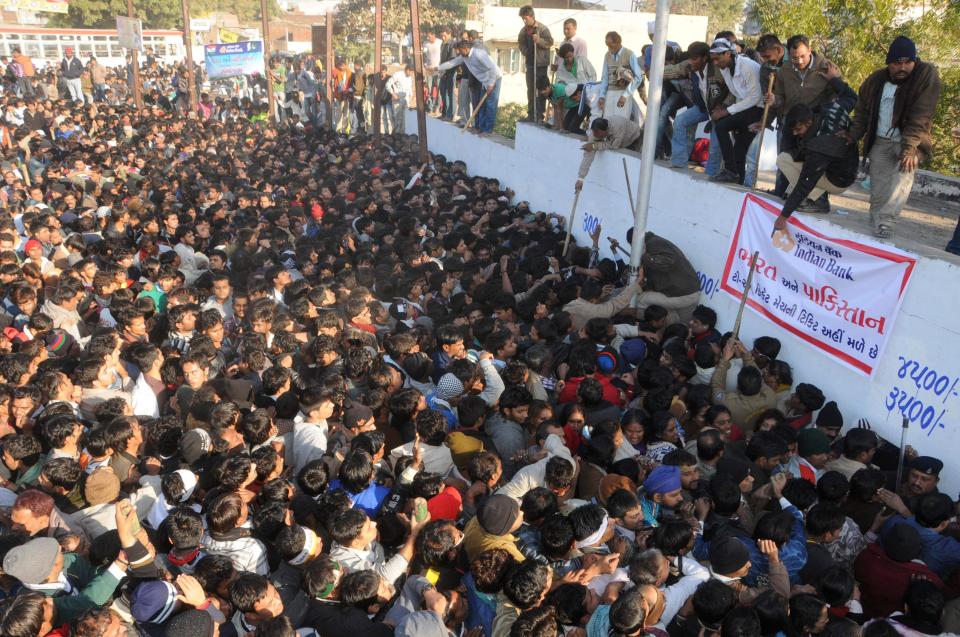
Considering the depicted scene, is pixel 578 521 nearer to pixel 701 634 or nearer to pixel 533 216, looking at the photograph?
pixel 701 634

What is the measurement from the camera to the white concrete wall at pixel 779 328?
5301 millimetres

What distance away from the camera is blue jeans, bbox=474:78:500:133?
14.1 metres

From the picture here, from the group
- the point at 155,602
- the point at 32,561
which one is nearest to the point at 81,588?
the point at 32,561

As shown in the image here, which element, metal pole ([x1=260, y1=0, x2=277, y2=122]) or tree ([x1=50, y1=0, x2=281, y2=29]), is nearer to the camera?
metal pole ([x1=260, y1=0, x2=277, y2=122])

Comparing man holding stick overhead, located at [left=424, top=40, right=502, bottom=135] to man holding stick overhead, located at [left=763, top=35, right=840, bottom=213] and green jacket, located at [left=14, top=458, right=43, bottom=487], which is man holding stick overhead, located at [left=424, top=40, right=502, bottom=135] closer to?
man holding stick overhead, located at [left=763, top=35, right=840, bottom=213]

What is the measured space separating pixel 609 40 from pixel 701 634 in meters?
8.01

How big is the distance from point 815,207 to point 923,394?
1990mm

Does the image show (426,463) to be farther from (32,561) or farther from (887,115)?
(887,115)

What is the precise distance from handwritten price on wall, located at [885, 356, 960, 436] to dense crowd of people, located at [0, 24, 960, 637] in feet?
0.96

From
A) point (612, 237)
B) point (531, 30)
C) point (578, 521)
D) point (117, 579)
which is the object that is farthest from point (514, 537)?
point (531, 30)

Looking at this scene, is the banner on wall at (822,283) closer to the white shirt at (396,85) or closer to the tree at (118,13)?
the white shirt at (396,85)

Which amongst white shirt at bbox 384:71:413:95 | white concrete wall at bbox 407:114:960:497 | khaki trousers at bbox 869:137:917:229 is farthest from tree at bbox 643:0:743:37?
khaki trousers at bbox 869:137:917:229

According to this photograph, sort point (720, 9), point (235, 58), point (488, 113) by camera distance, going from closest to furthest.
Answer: point (488, 113) < point (235, 58) < point (720, 9)

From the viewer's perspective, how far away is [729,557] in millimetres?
3582
